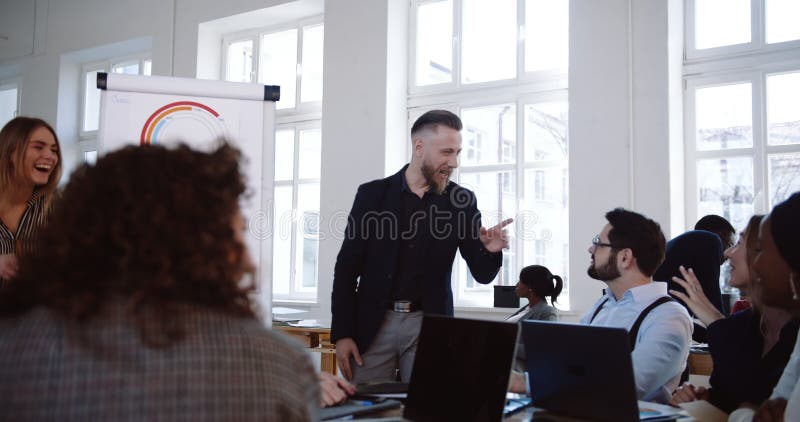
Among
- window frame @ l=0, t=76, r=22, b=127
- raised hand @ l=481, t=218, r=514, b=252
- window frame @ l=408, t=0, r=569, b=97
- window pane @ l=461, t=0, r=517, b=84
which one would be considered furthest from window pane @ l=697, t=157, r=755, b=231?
window frame @ l=0, t=76, r=22, b=127

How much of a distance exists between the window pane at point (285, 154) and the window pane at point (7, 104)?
4.13m

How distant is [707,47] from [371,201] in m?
3.51

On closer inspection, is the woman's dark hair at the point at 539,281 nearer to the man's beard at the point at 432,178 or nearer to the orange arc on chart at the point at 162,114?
the man's beard at the point at 432,178

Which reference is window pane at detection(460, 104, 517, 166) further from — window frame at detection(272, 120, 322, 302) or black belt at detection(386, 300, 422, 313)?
black belt at detection(386, 300, 422, 313)

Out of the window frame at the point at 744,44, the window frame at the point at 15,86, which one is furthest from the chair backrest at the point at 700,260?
the window frame at the point at 15,86

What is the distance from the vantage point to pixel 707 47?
16.8ft

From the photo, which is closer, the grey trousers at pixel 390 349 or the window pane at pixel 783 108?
the grey trousers at pixel 390 349

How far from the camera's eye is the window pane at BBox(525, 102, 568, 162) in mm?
5641

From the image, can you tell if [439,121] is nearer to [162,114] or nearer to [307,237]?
[162,114]

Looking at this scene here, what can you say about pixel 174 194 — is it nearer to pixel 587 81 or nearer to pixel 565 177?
pixel 587 81

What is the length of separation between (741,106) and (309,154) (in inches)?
156

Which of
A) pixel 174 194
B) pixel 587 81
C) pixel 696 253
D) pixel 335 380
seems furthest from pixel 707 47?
pixel 174 194

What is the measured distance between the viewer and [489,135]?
6.01 m

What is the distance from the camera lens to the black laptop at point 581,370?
157 centimetres
